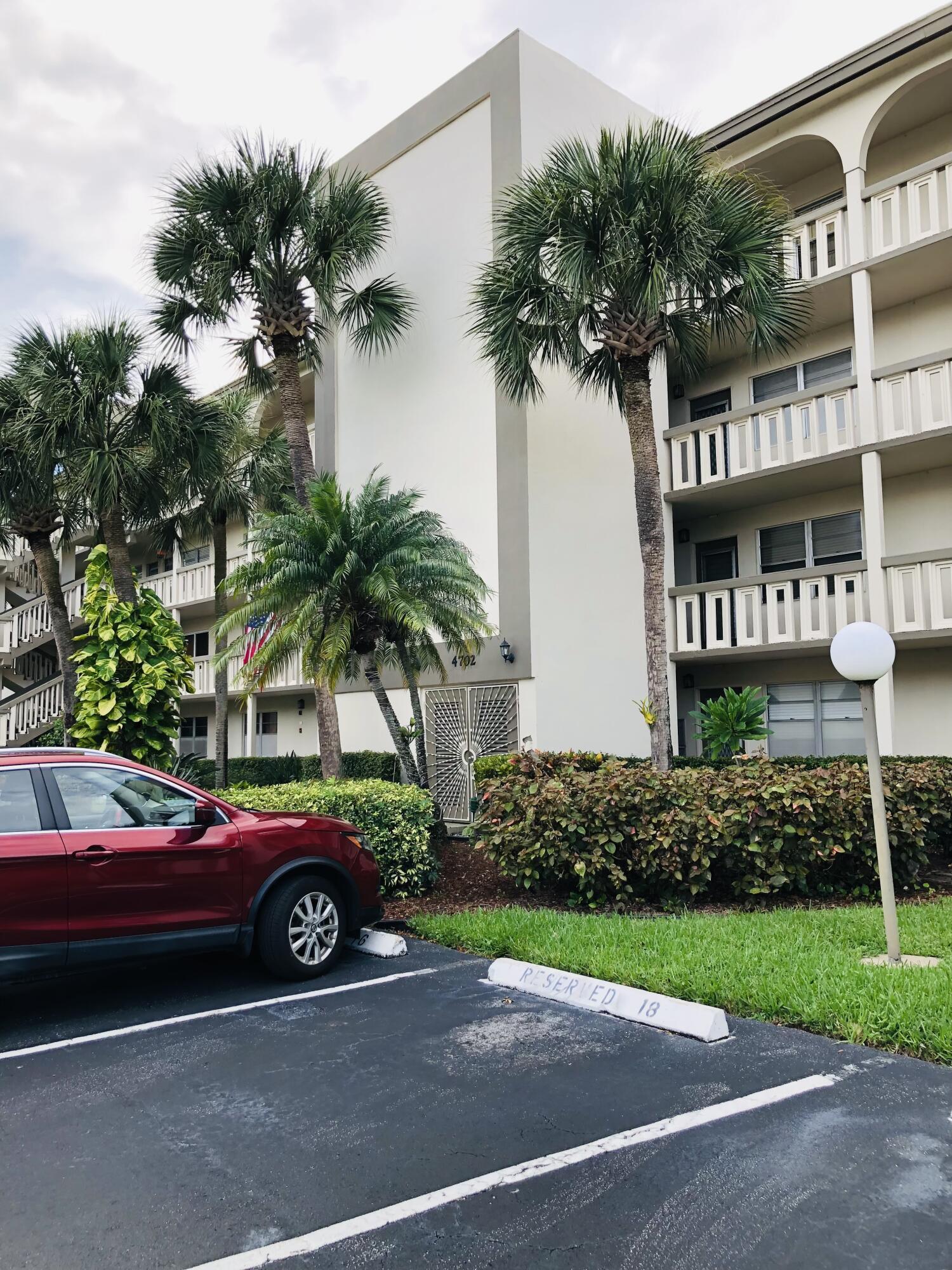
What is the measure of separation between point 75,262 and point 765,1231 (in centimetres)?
1711

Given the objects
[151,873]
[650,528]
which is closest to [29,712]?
[650,528]

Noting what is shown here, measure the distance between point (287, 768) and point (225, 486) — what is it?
6365 millimetres

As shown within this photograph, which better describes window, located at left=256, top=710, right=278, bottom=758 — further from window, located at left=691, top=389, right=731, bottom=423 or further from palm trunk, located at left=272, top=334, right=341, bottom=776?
window, located at left=691, top=389, right=731, bottom=423

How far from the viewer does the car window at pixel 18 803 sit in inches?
228

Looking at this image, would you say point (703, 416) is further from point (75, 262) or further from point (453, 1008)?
point (453, 1008)

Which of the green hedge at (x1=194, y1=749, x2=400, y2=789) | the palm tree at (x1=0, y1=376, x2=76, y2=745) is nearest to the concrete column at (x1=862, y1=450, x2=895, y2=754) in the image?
the green hedge at (x1=194, y1=749, x2=400, y2=789)

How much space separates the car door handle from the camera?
19.2ft

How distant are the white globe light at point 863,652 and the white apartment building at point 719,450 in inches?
289

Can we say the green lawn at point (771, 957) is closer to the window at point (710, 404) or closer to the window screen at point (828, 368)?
the window screen at point (828, 368)

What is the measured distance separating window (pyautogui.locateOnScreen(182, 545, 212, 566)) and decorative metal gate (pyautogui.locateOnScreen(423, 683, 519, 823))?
12768mm

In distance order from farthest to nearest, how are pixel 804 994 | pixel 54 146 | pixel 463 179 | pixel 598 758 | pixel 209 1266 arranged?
pixel 463 179
pixel 54 146
pixel 598 758
pixel 804 994
pixel 209 1266

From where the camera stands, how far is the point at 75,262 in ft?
51.8

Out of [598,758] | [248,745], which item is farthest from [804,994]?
[248,745]

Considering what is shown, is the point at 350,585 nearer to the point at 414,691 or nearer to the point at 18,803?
the point at 414,691
